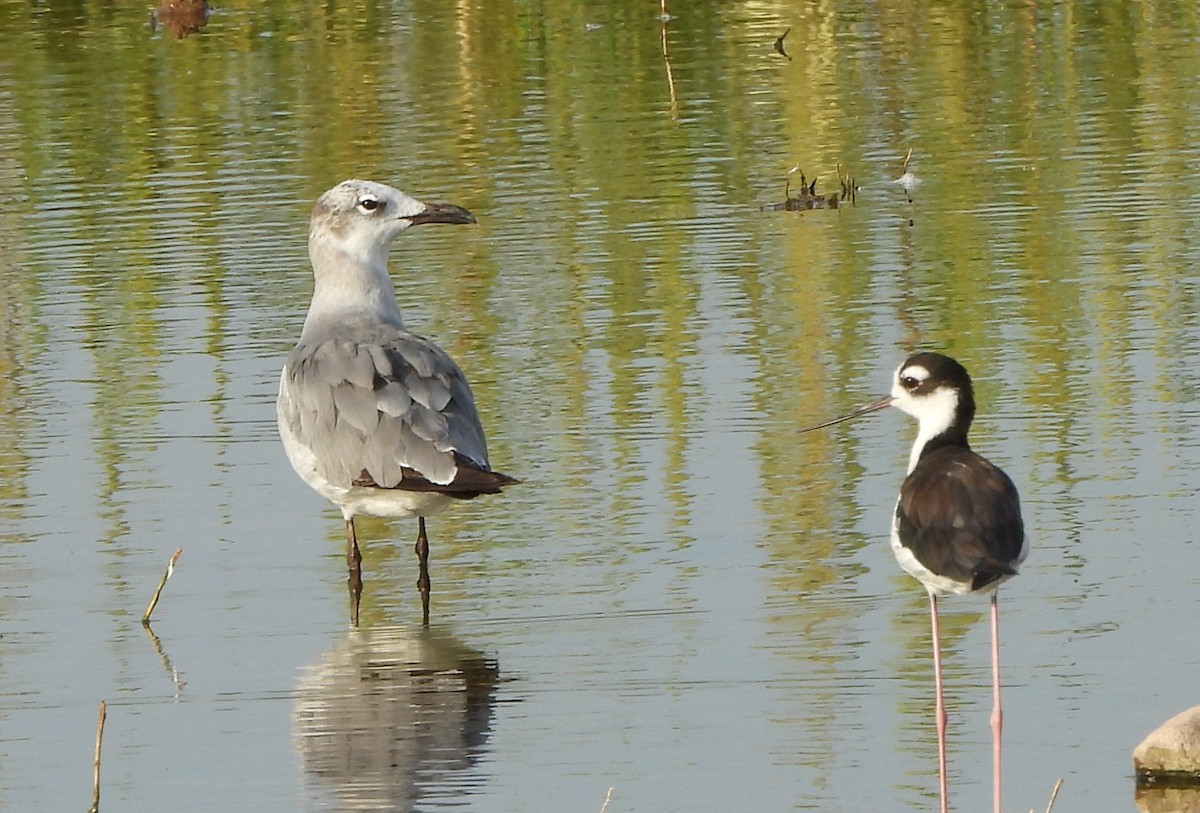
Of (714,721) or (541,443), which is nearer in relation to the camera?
(714,721)

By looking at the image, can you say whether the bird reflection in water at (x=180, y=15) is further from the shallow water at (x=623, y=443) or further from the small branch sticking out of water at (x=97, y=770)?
the small branch sticking out of water at (x=97, y=770)

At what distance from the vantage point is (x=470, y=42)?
24.8m

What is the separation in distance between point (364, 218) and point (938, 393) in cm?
288

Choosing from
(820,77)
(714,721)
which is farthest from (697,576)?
(820,77)

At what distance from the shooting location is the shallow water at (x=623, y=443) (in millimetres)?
7523

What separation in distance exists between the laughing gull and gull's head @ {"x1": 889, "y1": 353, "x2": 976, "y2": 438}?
4.86 feet

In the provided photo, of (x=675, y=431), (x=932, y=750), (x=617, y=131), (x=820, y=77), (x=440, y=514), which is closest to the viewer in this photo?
(x=932, y=750)

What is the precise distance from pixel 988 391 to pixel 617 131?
27.5 feet

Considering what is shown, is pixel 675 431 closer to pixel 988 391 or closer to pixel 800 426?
pixel 800 426

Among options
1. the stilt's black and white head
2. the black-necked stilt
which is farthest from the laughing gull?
the black-necked stilt

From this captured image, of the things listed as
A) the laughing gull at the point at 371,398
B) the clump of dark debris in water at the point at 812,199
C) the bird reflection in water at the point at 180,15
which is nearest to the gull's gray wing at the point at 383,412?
the laughing gull at the point at 371,398

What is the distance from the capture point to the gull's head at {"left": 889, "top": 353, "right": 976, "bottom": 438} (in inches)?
316

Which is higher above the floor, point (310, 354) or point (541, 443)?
point (310, 354)

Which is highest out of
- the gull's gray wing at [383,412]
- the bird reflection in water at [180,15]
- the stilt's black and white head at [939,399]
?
the stilt's black and white head at [939,399]
